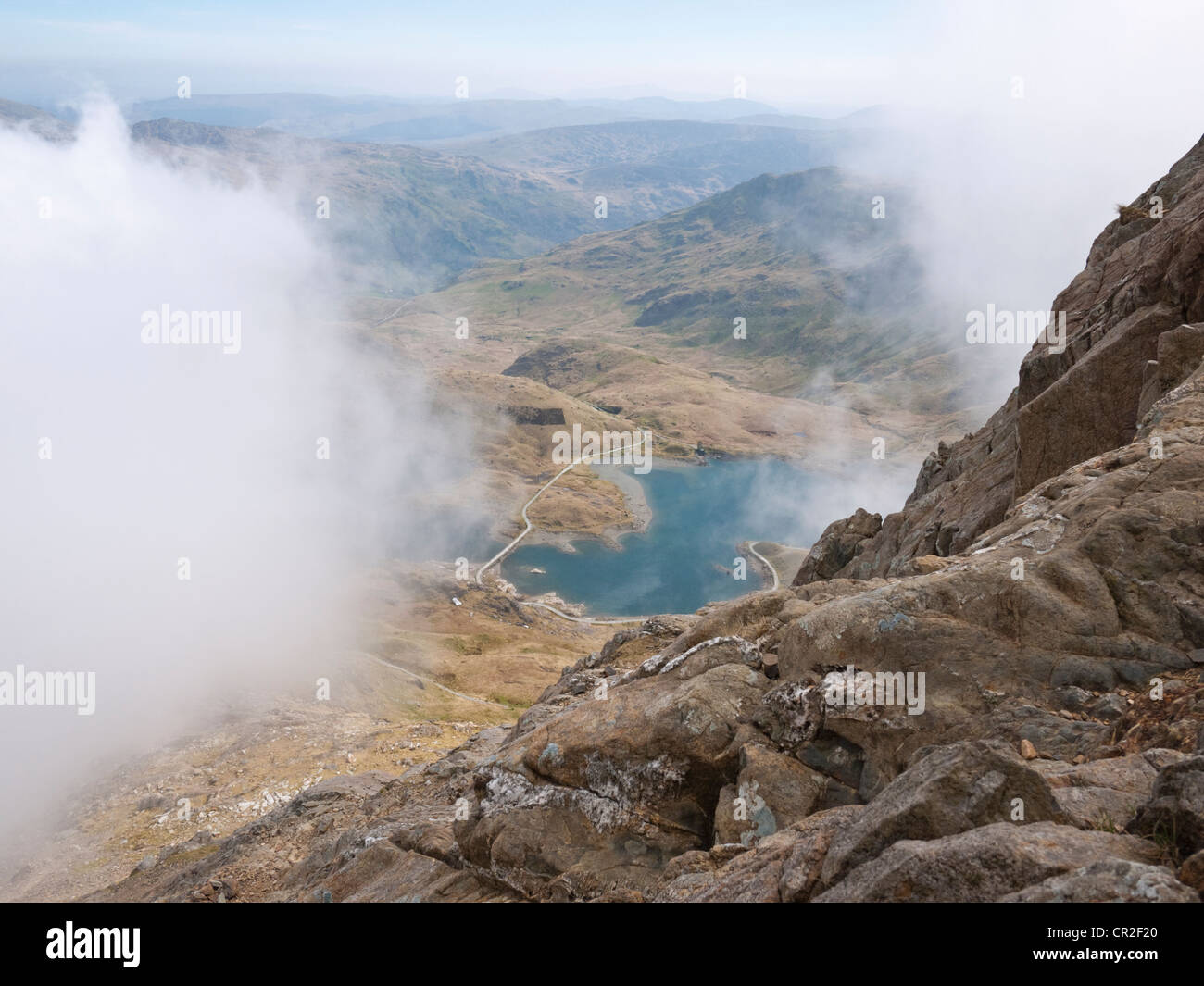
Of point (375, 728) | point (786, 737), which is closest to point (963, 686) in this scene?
point (786, 737)

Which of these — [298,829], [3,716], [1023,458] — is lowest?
[3,716]

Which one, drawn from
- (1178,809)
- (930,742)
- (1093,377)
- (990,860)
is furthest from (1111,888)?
(1093,377)

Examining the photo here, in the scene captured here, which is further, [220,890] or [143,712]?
[143,712]

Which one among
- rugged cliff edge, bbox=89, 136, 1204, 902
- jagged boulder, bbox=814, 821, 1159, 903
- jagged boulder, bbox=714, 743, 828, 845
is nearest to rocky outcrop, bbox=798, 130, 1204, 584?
rugged cliff edge, bbox=89, 136, 1204, 902

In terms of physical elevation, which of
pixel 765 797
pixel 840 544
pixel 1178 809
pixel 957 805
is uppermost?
pixel 840 544

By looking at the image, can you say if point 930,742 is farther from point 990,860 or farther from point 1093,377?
point 1093,377

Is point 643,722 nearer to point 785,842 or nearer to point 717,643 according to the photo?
point 717,643

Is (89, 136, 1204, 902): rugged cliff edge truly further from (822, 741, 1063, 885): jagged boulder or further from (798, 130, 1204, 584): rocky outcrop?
(798, 130, 1204, 584): rocky outcrop

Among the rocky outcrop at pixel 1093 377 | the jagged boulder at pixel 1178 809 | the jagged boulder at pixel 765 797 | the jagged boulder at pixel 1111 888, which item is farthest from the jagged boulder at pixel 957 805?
the rocky outcrop at pixel 1093 377

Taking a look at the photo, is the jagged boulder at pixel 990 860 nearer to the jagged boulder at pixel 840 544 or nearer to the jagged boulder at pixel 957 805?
the jagged boulder at pixel 957 805
